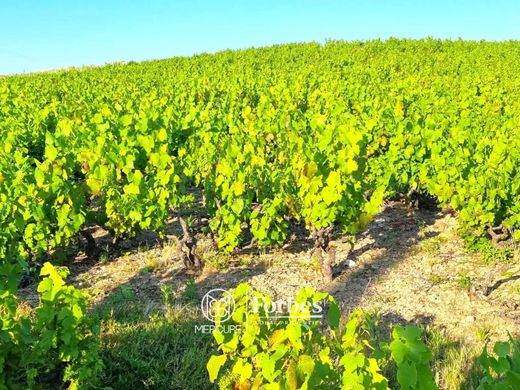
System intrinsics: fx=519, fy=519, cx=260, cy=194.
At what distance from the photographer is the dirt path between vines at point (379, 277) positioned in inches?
184

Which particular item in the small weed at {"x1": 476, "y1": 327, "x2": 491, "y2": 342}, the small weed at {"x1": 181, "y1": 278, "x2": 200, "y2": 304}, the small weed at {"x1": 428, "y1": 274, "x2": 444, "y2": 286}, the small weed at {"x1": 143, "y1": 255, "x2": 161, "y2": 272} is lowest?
the small weed at {"x1": 476, "y1": 327, "x2": 491, "y2": 342}

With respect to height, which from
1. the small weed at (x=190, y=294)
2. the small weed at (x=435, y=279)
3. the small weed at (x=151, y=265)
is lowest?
the small weed at (x=435, y=279)

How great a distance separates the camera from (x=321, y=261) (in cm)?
541

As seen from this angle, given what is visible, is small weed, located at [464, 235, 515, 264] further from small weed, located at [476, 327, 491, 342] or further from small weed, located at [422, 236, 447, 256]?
small weed, located at [476, 327, 491, 342]

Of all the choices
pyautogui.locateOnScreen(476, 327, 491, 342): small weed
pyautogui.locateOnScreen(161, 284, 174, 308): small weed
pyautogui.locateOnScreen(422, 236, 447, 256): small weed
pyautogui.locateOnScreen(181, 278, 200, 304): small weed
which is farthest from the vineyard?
pyautogui.locateOnScreen(476, 327, 491, 342): small weed

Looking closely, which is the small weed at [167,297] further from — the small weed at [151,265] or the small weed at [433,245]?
the small weed at [433,245]

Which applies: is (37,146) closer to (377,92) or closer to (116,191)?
(116,191)

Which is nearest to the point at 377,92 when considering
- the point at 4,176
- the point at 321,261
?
the point at 321,261

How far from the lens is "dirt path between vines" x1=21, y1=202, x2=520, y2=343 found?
15.4 ft

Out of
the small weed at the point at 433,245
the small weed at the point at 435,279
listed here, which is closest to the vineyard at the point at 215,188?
the small weed at the point at 433,245

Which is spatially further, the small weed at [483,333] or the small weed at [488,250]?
the small weed at [488,250]

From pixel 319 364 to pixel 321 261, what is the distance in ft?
10.3

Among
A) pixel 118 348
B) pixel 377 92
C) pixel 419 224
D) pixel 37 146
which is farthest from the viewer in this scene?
pixel 377 92

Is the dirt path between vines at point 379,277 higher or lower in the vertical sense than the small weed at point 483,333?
higher
